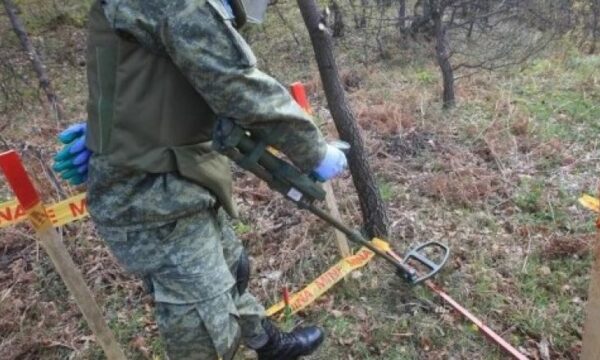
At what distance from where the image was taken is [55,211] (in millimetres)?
2449

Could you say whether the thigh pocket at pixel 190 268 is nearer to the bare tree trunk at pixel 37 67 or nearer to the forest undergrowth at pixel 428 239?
the forest undergrowth at pixel 428 239

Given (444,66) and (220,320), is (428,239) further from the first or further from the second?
(444,66)

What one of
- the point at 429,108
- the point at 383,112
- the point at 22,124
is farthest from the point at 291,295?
the point at 22,124

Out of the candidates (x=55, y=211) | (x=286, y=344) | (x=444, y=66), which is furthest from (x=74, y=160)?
(x=444, y=66)

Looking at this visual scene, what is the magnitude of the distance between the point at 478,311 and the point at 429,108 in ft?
11.9

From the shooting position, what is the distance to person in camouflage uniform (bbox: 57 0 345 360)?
167 cm

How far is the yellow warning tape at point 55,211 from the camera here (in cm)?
234

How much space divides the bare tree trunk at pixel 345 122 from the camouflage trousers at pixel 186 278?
152 centimetres

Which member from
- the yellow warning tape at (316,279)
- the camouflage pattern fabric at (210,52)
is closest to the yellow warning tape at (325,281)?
the yellow warning tape at (316,279)

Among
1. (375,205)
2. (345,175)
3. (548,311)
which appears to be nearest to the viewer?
(548,311)

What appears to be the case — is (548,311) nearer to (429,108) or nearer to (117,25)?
(117,25)

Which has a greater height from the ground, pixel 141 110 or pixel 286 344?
pixel 141 110

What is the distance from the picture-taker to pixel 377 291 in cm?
333

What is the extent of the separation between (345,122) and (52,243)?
1979 mm
